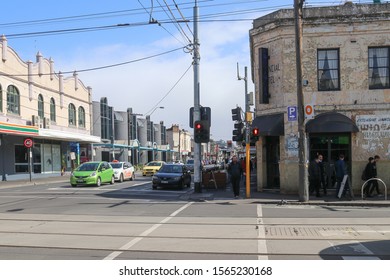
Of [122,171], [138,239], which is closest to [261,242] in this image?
[138,239]

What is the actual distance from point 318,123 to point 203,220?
8836 millimetres

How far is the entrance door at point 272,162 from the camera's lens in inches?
823

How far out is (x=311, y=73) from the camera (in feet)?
63.9

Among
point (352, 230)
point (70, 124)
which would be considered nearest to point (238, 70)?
point (70, 124)

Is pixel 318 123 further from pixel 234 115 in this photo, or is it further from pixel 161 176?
pixel 161 176

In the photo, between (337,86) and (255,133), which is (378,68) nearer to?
(337,86)

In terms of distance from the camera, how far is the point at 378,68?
19.3 metres

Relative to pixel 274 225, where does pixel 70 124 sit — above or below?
above

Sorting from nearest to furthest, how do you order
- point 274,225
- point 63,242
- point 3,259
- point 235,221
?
point 3,259 → point 63,242 → point 274,225 → point 235,221

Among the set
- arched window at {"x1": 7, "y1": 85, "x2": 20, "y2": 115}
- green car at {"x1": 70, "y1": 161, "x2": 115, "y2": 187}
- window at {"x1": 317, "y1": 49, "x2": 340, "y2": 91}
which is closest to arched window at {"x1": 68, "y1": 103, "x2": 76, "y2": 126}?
arched window at {"x1": 7, "y1": 85, "x2": 20, "y2": 115}

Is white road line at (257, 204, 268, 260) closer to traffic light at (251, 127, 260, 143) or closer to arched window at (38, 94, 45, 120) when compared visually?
traffic light at (251, 127, 260, 143)

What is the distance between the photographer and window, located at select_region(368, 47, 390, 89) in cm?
1928

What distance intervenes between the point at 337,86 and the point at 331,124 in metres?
2.01

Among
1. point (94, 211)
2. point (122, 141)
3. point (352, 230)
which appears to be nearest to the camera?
point (352, 230)
